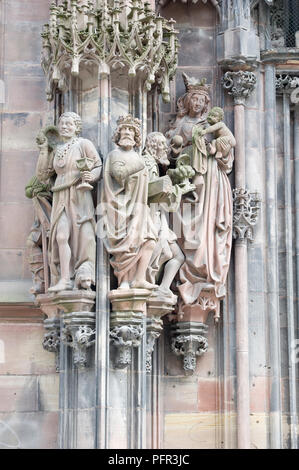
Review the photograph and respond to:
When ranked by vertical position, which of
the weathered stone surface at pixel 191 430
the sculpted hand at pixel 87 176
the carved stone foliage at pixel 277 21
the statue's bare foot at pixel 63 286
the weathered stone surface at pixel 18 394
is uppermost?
the carved stone foliage at pixel 277 21

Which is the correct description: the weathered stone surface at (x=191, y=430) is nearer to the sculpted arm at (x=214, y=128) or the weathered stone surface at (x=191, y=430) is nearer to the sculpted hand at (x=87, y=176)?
the sculpted hand at (x=87, y=176)

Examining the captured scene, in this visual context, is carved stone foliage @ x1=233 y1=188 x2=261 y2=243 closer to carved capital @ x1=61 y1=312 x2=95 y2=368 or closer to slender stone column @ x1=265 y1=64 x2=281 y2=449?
slender stone column @ x1=265 y1=64 x2=281 y2=449

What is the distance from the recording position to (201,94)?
43.0 ft

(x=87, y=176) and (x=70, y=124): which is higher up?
(x=70, y=124)

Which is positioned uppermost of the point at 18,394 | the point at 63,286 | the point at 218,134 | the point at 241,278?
the point at 218,134

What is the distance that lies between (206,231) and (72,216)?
5.02ft

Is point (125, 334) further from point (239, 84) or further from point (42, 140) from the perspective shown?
point (239, 84)

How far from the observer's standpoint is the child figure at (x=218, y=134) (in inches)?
505

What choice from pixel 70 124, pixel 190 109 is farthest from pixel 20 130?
pixel 190 109

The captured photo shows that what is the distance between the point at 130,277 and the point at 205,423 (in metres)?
1.91

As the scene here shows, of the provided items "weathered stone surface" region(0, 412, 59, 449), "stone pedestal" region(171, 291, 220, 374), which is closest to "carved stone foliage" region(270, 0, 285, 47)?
"stone pedestal" region(171, 291, 220, 374)

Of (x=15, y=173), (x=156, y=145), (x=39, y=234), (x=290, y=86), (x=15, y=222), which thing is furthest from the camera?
(x=290, y=86)

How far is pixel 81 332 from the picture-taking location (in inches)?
464

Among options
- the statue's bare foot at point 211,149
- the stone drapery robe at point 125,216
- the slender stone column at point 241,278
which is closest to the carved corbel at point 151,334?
the stone drapery robe at point 125,216
